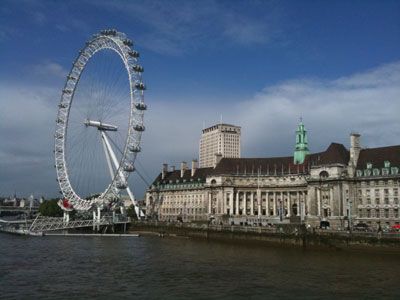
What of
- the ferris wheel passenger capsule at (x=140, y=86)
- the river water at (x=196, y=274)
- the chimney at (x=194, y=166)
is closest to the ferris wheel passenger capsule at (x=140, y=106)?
the ferris wheel passenger capsule at (x=140, y=86)

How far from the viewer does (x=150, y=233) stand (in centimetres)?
9512

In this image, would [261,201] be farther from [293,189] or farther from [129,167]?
[129,167]

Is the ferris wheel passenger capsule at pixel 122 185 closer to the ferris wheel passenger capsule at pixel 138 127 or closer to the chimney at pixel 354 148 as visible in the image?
the ferris wheel passenger capsule at pixel 138 127

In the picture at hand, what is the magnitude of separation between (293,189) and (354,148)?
21204mm

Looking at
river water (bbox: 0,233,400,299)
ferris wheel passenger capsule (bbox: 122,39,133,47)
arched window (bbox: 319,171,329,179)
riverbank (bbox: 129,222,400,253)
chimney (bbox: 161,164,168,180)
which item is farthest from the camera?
chimney (bbox: 161,164,168,180)

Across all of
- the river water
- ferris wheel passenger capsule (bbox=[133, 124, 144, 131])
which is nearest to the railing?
the river water

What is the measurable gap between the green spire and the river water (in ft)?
185

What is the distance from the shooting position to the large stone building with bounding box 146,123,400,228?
84.1 metres

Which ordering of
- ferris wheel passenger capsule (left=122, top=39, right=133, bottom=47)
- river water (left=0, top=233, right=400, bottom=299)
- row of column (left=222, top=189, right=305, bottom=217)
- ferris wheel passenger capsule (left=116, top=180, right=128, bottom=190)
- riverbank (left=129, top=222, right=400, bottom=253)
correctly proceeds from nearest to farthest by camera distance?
river water (left=0, top=233, right=400, bottom=299)
riverbank (left=129, top=222, right=400, bottom=253)
ferris wheel passenger capsule (left=122, top=39, right=133, bottom=47)
ferris wheel passenger capsule (left=116, top=180, right=128, bottom=190)
row of column (left=222, top=189, right=305, bottom=217)

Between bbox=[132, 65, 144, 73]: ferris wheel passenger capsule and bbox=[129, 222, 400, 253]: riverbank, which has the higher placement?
bbox=[132, 65, 144, 73]: ferris wheel passenger capsule

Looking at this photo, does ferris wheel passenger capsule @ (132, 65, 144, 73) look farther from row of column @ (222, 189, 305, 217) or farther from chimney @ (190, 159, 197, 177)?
chimney @ (190, 159, 197, 177)

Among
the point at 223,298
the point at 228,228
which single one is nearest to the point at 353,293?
the point at 223,298

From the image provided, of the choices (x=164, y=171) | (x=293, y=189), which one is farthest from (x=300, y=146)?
(x=164, y=171)

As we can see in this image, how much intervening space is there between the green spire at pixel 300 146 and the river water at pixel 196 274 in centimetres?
5625
